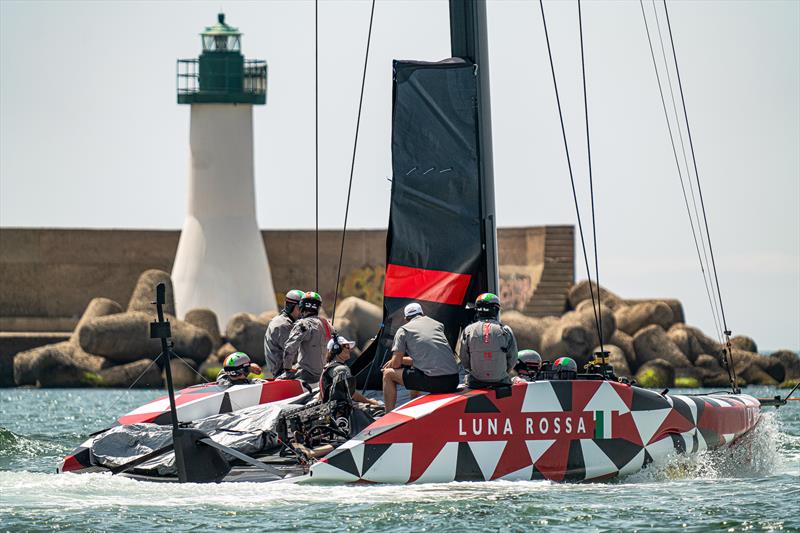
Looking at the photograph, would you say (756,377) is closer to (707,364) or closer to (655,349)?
(707,364)

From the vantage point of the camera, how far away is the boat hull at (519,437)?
11.1 m

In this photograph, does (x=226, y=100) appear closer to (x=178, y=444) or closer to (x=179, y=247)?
(x=179, y=247)

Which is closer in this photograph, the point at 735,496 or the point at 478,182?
the point at 735,496

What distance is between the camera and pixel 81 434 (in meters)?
19.7

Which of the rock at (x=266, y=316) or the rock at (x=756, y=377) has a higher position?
the rock at (x=266, y=316)

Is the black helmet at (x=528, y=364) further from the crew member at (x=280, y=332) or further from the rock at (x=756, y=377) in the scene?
the rock at (x=756, y=377)

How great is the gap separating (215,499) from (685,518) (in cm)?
328

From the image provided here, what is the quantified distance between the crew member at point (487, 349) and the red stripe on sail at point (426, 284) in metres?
1.11

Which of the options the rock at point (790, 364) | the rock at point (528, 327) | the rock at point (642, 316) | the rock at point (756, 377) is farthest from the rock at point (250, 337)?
the rock at point (790, 364)

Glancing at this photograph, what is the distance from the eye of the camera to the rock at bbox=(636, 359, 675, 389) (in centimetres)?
3328

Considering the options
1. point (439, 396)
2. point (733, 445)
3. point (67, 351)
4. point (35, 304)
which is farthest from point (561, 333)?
point (439, 396)

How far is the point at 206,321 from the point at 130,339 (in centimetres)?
198

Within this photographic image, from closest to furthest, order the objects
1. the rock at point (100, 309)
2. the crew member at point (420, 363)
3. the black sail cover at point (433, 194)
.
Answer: the crew member at point (420, 363) → the black sail cover at point (433, 194) → the rock at point (100, 309)

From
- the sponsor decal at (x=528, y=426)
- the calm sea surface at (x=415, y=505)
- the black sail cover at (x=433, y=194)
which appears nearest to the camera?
the calm sea surface at (x=415, y=505)
